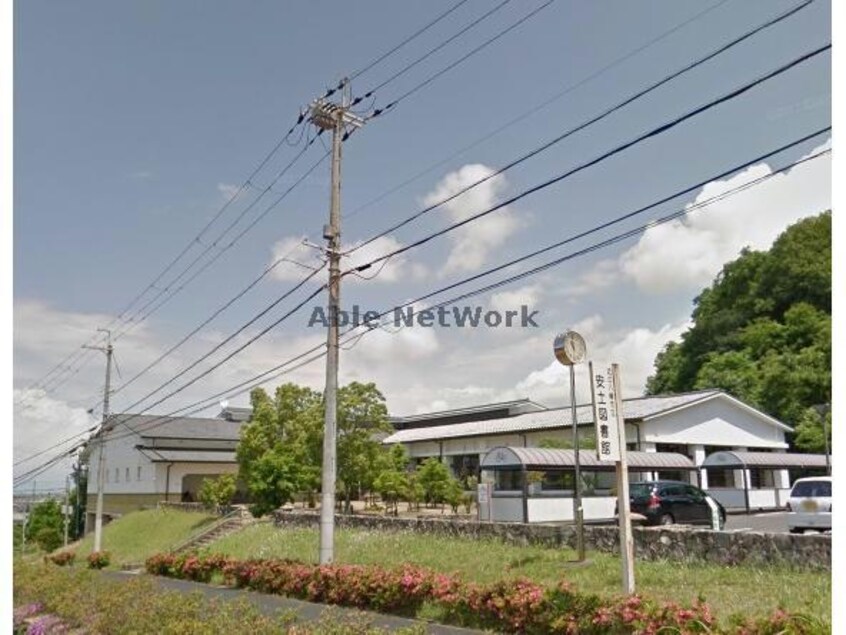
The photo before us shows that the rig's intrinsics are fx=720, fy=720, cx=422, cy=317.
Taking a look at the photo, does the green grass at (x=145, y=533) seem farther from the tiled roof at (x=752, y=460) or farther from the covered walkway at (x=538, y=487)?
the tiled roof at (x=752, y=460)

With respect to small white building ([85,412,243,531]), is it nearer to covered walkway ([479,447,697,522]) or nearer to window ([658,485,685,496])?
covered walkway ([479,447,697,522])

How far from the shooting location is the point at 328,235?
16.4m

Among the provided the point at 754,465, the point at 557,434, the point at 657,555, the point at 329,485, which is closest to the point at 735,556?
the point at 657,555

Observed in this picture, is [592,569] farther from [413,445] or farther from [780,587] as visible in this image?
[413,445]

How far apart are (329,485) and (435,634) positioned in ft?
16.4

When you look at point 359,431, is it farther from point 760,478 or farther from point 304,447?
point 760,478

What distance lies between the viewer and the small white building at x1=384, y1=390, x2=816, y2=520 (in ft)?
98.7

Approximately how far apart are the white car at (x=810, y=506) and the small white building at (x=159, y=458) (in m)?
33.7

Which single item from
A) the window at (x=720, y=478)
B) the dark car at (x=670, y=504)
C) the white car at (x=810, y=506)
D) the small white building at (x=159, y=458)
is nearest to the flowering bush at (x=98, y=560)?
the small white building at (x=159, y=458)

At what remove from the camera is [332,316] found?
15.9 meters

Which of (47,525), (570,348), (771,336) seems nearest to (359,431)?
(570,348)

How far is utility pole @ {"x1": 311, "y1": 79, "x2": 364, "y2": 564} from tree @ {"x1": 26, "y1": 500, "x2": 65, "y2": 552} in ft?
153

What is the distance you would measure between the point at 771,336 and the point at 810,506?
102ft

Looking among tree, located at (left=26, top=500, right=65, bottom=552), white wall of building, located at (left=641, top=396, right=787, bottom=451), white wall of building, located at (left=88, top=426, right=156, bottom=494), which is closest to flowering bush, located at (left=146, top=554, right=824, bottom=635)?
white wall of building, located at (left=641, top=396, right=787, bottom=451)
